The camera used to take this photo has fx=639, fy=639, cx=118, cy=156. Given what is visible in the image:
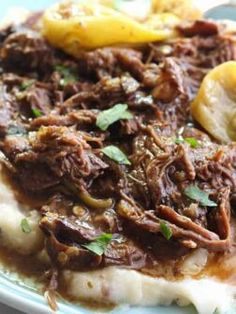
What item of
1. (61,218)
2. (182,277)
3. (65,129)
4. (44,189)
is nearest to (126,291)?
(182,277)

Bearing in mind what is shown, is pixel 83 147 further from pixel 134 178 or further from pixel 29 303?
pixel 29 303

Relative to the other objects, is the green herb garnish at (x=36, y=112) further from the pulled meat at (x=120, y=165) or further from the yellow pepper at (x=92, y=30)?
the yellow pepper at (x=92, y=30)

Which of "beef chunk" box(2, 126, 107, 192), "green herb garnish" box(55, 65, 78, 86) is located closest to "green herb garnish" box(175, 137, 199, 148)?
"beef chunk" box(2, 126, 107, 192)

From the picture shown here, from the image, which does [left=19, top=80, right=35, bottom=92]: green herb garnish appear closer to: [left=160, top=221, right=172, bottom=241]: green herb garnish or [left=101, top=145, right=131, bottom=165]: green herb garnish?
[left=101, top=145, right=131, bottom=165]: green herb garnish

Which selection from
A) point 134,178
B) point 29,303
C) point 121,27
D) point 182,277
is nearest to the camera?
point 29,303

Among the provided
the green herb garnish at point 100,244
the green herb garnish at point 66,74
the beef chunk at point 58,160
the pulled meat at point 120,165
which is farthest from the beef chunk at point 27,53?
the green herb garnish at point 100,244

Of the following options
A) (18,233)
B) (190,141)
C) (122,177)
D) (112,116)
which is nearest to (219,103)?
(190,141)
